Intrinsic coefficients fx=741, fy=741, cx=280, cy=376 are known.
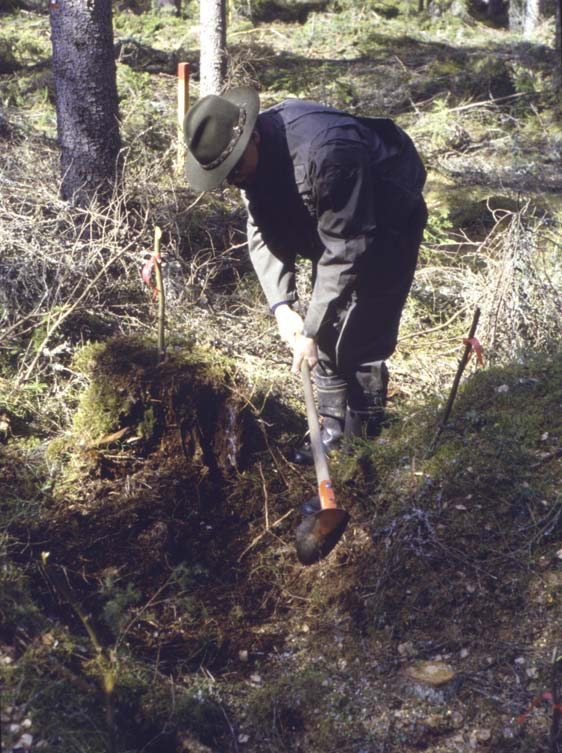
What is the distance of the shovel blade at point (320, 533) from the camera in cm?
285

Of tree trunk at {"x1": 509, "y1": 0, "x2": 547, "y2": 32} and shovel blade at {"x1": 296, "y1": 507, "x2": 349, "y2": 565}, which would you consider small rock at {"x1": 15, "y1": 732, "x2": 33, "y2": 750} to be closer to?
shovel blade at {"x1": 296, "y1": 507, "x2": 349, "y2": 565}

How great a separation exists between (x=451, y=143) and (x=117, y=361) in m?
5.54

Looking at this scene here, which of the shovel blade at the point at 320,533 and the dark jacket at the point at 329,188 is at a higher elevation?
the dark jacket at the point at 329,188

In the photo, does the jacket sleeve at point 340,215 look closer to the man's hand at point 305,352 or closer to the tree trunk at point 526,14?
the man's hand at point 305,352

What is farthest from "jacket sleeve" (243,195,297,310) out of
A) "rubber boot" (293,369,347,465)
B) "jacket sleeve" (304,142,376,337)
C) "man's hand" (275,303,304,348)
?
"rubber boot" (293,369,347,465)

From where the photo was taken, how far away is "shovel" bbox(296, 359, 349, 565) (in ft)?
9.36

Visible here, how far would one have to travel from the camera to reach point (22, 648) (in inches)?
105

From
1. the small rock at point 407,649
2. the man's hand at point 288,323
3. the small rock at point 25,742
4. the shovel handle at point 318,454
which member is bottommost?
the small rock at point 407,649

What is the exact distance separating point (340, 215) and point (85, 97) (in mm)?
2692

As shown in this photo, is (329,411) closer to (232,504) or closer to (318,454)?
(232,504)

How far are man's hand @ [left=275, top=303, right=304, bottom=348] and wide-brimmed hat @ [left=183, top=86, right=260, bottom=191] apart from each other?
722 millimetres

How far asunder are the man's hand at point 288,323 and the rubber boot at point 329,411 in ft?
1.51

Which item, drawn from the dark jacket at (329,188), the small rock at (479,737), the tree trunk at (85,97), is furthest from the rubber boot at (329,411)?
the tree trunk at (85,97)

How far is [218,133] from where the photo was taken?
290cm
